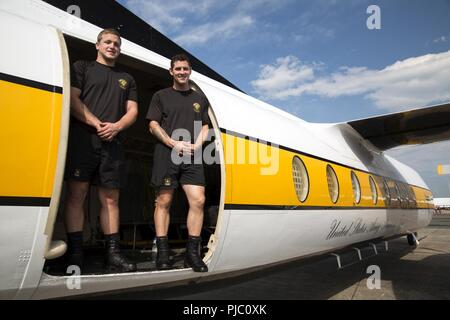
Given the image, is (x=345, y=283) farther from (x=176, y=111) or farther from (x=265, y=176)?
(x=176, y=111)

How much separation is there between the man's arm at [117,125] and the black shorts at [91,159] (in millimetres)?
65

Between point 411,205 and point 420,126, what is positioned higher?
point 420,126

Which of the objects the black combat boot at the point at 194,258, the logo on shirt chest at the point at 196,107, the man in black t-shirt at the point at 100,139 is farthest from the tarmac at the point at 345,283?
the logo on shirt chest at the point at 196,107

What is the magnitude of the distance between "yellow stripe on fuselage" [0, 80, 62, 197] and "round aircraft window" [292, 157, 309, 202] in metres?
3.28

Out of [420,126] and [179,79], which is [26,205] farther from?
[420,126]

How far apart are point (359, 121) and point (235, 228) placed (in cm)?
493

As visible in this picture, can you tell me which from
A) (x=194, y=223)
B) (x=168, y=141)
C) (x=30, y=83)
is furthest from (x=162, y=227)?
(x=30, y=83)

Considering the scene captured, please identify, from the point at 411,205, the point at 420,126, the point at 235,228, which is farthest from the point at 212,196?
the point at 411,205

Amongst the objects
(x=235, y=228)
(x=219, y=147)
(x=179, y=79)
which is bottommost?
(x=235, y=228)

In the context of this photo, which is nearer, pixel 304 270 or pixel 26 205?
pixel 26 205

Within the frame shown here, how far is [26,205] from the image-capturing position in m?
2.39

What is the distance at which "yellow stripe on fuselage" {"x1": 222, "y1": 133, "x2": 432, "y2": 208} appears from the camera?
12.8 ft

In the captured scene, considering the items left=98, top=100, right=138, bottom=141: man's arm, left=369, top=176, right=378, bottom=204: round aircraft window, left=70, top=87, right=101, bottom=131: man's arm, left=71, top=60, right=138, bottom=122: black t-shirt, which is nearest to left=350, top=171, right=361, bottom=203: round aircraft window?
left=369, top=176, right=378, bottom=204: round aircraft window

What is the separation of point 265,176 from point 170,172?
1256mm
